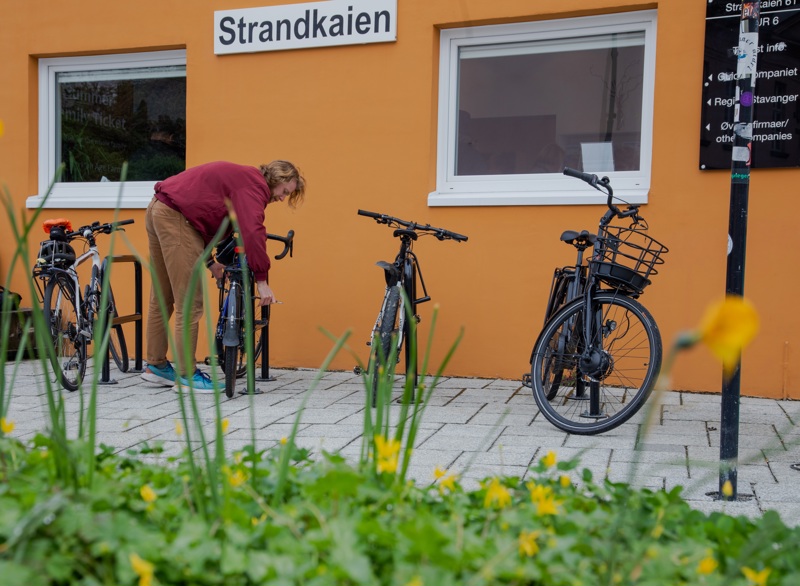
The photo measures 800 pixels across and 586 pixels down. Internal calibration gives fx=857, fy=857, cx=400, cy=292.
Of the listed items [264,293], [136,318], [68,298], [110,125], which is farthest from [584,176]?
[110,125]

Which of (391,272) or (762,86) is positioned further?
(762,86)

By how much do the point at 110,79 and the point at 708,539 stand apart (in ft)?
23.7

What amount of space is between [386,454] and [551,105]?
5.20 m

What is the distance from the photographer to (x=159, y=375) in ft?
19.0

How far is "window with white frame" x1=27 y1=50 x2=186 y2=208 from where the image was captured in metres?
7.34

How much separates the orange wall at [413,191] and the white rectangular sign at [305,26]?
0.08 meters

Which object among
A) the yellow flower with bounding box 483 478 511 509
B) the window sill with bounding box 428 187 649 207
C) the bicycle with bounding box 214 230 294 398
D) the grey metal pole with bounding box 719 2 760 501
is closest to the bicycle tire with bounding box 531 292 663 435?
the grey metal pole with bounding box 719 2 760 501

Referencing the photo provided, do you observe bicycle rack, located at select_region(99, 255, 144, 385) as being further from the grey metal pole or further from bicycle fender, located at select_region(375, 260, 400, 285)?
the grey metal pole

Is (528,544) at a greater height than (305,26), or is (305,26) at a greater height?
(305,26)

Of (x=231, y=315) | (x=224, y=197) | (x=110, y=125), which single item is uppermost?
(x=110, y=125)

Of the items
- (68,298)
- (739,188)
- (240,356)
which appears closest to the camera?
(739,188)

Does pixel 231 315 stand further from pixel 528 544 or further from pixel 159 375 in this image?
pixel 528 544

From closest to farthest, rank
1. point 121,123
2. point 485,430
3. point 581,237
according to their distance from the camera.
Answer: point 485,430
point 581,237
point 121,123

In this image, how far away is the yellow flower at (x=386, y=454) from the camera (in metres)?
1.55
